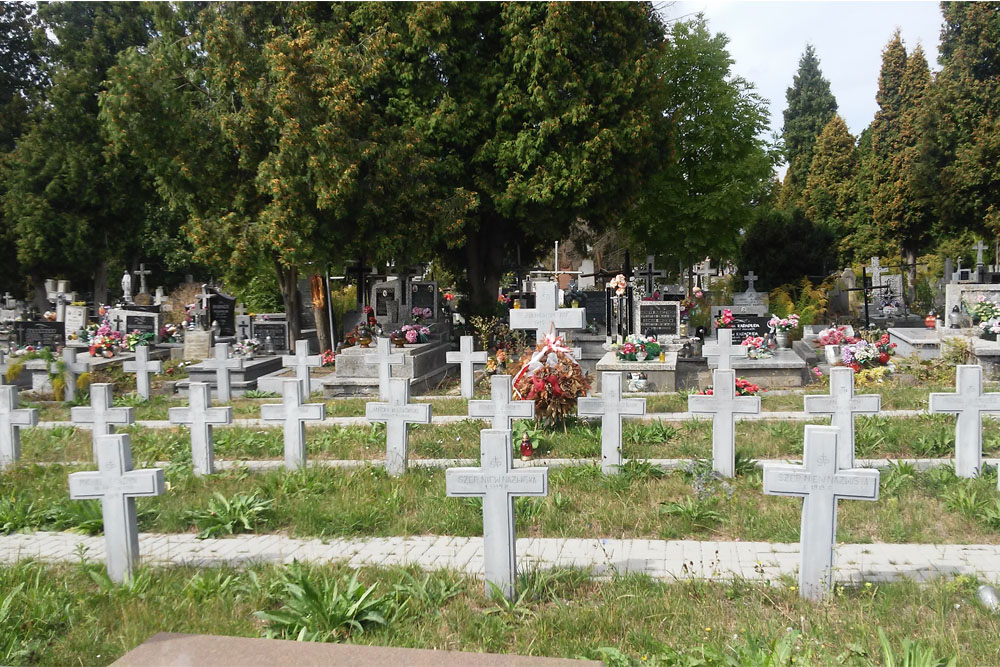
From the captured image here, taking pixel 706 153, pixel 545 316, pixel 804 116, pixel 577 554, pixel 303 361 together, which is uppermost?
pixel 804 116

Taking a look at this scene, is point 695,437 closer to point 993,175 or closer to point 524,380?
point 524,380

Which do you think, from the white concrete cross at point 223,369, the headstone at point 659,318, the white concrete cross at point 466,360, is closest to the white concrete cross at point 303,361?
the white concrete cross at point 223,369

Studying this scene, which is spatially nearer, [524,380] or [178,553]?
[178,553]

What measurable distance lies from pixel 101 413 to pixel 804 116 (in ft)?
160

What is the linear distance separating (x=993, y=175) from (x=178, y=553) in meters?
26.7

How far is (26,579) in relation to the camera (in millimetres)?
5219

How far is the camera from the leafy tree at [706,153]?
26.0 metres

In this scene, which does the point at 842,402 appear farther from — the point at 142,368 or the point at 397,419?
the point at 142,368

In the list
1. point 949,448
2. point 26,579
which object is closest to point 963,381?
point 949,448

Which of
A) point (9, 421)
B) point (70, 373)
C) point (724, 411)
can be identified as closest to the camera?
point (724, 411)

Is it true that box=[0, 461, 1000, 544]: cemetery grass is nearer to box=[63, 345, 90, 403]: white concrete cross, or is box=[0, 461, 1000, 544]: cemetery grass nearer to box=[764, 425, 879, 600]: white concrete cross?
box=[764, 425, 879, 600]: white concrete cross

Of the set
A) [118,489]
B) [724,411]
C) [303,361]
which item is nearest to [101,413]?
[118,489]

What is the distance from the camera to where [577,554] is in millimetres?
5539

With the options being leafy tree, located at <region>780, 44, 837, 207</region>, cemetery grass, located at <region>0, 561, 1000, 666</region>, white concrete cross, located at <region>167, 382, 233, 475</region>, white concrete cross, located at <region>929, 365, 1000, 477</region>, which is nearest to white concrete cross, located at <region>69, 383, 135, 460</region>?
white concrete cross, located at <region>167, 382, 233, 475</region>
